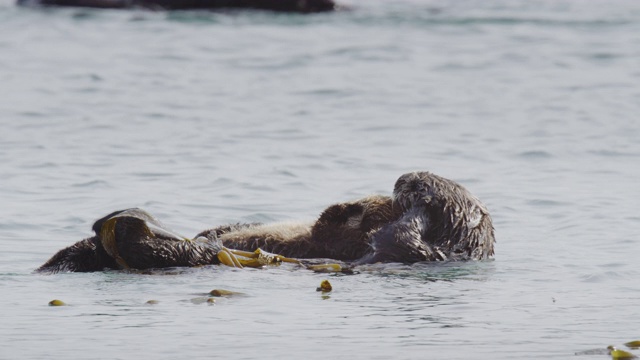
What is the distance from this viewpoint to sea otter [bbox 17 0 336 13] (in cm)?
2281

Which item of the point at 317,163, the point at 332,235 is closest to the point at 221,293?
the point at 332,235

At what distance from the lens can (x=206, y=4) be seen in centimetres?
2350

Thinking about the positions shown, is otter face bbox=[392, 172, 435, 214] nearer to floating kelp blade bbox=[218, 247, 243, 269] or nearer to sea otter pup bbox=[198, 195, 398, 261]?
sea otter pup bbox=[198, 195, 398, 261]

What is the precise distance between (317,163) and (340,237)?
11.2 ft

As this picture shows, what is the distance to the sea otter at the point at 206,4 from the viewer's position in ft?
74.8

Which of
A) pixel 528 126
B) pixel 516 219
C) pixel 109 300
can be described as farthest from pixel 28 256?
pixel 528 126

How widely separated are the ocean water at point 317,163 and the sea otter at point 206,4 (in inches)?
41.8

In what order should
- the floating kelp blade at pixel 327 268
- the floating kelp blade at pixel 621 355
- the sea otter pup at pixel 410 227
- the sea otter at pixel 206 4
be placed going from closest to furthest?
the floating kelp blade at pixel 621 355 < the floating kelp blade at pixel 327 268 < the sea otter pup at pixel 410 227 < the sea otter at pixel 206 4

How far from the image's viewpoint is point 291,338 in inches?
182

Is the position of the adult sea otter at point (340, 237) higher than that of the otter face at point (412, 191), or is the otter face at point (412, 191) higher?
the otter face at point (412, 191)

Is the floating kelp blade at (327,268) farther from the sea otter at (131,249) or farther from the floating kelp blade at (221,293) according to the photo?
the floating kelp blade at (221,293)

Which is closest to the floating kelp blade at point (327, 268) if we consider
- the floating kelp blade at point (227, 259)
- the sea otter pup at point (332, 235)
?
the sea otter pup at point (332, 235)

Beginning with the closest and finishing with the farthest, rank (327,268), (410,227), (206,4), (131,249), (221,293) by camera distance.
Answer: (221,293), (131,249), (327,268), (410,227), (206,4)

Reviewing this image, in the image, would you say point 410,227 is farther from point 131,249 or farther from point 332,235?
point 131,249
